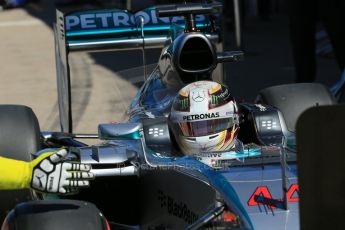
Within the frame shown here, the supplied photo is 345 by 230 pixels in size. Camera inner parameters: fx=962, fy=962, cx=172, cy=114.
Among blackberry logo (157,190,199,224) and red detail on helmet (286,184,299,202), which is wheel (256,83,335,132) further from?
red detail on helmet (286,184,299,202)

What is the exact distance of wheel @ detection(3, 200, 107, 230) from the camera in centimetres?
380

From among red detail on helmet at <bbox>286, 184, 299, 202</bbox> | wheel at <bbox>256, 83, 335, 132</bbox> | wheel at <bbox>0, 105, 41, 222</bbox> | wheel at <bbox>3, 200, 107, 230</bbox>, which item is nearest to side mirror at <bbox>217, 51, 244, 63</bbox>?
wheel at <bbox>256, 83, 335, 132</bbox>

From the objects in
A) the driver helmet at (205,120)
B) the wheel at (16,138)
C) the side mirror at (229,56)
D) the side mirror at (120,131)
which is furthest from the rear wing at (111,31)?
the driver helmet at (205,120)

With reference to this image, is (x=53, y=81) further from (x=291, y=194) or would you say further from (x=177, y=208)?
(x=291, y=194)

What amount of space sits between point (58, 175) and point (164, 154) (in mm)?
1134

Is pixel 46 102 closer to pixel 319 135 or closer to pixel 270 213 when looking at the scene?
pixel 270 213

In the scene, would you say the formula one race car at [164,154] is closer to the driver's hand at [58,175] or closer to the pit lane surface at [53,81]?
the driver's hand at [58,175]

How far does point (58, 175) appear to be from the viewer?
379 cm

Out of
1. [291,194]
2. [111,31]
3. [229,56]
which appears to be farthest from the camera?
[111,31]

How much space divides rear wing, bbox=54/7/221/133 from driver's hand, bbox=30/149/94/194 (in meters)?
2.83

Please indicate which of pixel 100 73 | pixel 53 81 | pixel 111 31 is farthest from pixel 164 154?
pixel 100 73

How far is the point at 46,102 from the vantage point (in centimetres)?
1062

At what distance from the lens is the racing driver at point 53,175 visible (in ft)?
12.4

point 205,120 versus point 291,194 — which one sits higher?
point 205,120
